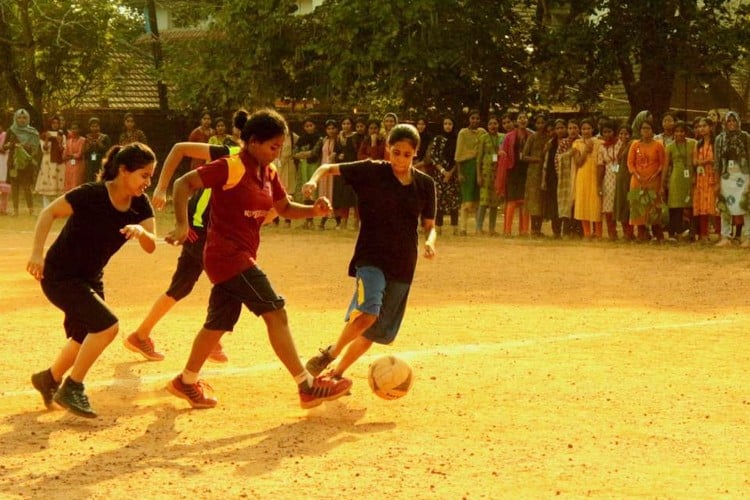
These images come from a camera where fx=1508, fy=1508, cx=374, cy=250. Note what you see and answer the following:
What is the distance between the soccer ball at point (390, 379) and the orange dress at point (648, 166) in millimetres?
11735

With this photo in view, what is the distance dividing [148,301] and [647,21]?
14317 mm

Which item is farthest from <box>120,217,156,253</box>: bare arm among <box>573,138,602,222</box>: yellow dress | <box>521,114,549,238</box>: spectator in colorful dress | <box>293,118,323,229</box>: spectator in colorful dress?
<box>293,118,323,229</box>: spectator in colorful dress

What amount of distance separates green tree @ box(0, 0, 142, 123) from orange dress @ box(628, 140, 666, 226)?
16653 mm

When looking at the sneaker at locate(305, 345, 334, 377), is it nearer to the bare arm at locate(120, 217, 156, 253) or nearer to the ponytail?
the bare arm at locate(120, 217, 156, 253)

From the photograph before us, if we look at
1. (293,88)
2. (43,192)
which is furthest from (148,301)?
(293,88)

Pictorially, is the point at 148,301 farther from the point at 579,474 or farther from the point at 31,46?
the point at 31,46

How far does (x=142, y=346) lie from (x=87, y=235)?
5.91 feet

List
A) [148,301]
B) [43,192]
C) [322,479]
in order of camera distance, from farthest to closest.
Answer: [43,192], [148,301], [322,479]

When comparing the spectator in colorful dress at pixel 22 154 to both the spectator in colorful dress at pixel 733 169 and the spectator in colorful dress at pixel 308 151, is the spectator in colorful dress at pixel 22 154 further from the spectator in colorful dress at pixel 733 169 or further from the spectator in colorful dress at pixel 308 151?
the spectator in colorful dress at pixel 733 169

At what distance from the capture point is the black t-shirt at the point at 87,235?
762cm

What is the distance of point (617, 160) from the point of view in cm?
1959

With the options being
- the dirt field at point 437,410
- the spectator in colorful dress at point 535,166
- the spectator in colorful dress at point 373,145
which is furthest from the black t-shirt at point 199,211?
the spectator in colorful dress at point 535,166

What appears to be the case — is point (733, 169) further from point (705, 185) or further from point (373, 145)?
point (373, 145)

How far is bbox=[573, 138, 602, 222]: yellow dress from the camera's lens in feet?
64.9
